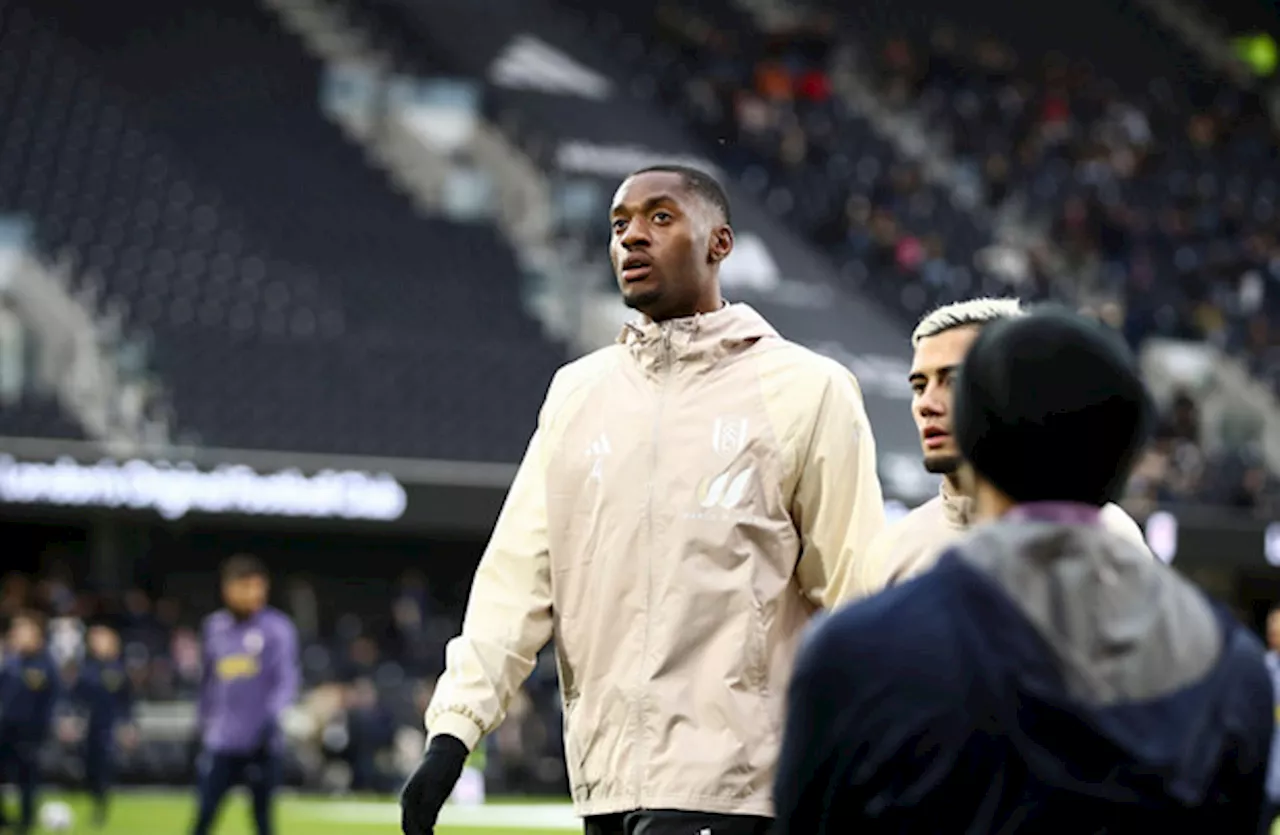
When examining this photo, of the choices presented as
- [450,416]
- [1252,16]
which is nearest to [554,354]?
[450,416]

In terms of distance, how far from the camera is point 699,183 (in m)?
5.10

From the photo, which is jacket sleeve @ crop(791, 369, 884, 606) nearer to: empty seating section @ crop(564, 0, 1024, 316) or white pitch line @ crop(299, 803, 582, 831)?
white pitch line @ crop(299, 803, 582, 831)

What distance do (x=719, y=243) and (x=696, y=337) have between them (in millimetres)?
263

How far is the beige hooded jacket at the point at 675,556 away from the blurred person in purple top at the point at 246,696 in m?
9.61

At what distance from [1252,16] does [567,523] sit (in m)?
40.7

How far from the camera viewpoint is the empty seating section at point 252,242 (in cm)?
2414

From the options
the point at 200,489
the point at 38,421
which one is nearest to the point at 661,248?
the point at 200,489

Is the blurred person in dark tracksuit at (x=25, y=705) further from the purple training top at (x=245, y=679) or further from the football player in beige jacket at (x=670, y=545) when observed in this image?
the football player in beige jacket at (x=670, y=545)

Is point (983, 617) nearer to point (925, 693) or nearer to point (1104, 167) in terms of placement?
point (925, 693)

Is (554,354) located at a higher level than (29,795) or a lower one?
higher

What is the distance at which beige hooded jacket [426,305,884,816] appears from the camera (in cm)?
472

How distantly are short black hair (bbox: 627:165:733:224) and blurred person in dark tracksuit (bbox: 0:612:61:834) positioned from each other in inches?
509

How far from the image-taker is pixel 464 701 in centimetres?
480

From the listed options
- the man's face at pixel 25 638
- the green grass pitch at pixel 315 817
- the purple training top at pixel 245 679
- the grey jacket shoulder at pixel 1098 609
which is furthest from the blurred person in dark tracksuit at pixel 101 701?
the grey jacket shoulder at pixel 1098 609
